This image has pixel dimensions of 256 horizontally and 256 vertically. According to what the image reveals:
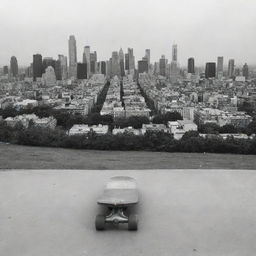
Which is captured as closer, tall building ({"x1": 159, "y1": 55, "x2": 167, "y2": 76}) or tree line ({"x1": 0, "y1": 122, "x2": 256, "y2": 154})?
tree line ({"x1": 0, "y1": 122, "x2": 256, "y2": 154})

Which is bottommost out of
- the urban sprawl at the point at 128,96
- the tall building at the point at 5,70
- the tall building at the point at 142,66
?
the urban sprawl at the point at 128,96

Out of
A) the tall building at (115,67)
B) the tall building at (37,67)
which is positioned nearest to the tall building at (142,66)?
the tall building at (115,67)

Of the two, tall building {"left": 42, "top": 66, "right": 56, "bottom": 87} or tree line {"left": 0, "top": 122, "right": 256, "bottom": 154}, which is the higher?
tall building {"left": 42, "top": 66, "right": 56, "bottom": 87}

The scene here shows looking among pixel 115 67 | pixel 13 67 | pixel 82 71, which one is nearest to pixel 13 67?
pixel 13 67

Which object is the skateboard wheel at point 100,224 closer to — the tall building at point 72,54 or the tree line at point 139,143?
the tree line at point 139,143

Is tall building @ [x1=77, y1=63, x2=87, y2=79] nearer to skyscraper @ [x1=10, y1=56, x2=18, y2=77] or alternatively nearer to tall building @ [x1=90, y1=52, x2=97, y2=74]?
tall building @ [x1=90, y1=52, x2=97, y2=74]

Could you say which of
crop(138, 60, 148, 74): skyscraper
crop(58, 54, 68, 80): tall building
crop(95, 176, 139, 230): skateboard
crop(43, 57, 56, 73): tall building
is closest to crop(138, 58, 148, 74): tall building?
crop(138, 60, 148, 74): skyscraper
